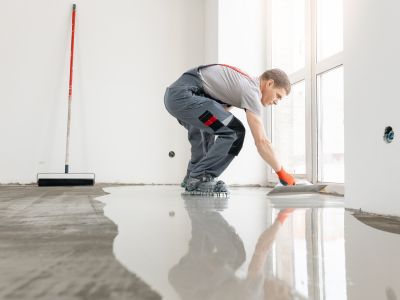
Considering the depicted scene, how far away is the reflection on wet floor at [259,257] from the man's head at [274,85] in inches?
46.9

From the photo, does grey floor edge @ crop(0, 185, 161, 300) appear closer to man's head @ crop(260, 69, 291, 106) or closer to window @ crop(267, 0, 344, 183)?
man's head @ crop(260, 69, 291, 106)

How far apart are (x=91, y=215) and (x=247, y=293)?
0.85 meters

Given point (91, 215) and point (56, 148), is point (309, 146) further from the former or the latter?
point (56, 148)

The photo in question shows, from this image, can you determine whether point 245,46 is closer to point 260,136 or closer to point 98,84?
point 98,84

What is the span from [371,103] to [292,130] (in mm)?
1885

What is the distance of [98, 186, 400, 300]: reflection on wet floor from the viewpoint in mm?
519

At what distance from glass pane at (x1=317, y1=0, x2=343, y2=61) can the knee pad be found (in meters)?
0.90

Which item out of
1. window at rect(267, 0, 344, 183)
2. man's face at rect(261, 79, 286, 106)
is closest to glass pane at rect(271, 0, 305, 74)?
window at rect(267, 0, 344, 183)

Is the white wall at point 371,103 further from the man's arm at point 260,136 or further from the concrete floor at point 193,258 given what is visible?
the man's arm at point 260,136

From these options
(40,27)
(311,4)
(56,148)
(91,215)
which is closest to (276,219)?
(91,215)

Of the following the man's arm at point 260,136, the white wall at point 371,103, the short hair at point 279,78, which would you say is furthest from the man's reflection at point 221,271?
the short hair at point 279,78

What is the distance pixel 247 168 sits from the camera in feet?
12.1

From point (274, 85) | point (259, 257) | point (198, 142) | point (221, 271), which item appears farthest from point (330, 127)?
point (221, 271)

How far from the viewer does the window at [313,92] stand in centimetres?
265
